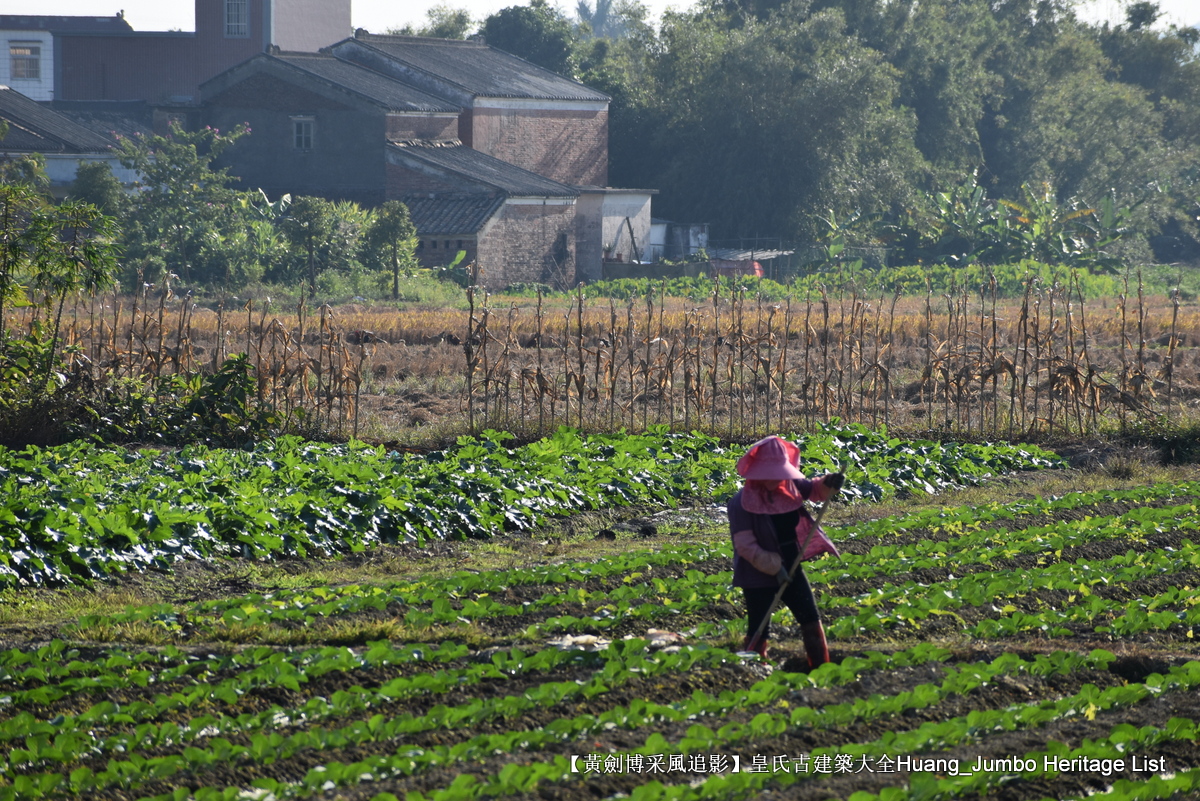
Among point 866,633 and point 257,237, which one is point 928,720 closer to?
point 866,633

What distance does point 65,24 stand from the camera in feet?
206

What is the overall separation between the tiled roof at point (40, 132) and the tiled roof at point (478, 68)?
10447 mm

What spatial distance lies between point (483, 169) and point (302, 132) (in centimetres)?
654

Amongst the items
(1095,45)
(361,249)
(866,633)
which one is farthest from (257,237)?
(1095,45)

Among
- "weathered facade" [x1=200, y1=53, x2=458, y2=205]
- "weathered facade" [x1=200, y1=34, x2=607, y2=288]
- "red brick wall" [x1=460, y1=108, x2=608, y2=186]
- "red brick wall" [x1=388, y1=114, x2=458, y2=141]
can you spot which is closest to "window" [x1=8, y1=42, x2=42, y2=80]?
"weathered facade" [x1=200, y1=34, x2=607, y2=288]

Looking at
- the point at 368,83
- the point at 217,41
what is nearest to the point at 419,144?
the point at 368,83

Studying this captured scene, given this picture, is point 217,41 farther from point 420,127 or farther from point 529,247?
point 529,247

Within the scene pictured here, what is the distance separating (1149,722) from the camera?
21.8 feet

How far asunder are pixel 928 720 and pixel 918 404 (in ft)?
46.4

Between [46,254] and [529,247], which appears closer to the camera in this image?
[46,254]

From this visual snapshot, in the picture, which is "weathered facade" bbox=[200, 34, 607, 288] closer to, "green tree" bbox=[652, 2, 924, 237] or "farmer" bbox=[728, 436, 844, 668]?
"green tree" bbox=[652, 2, 924, 237]

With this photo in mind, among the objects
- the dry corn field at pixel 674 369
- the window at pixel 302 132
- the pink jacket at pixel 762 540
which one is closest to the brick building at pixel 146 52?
the window at pixel 302 132

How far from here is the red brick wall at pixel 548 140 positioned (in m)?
48.2

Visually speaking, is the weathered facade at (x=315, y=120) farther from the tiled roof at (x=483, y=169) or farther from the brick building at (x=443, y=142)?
the tiled roof at (x=483, y=169)
